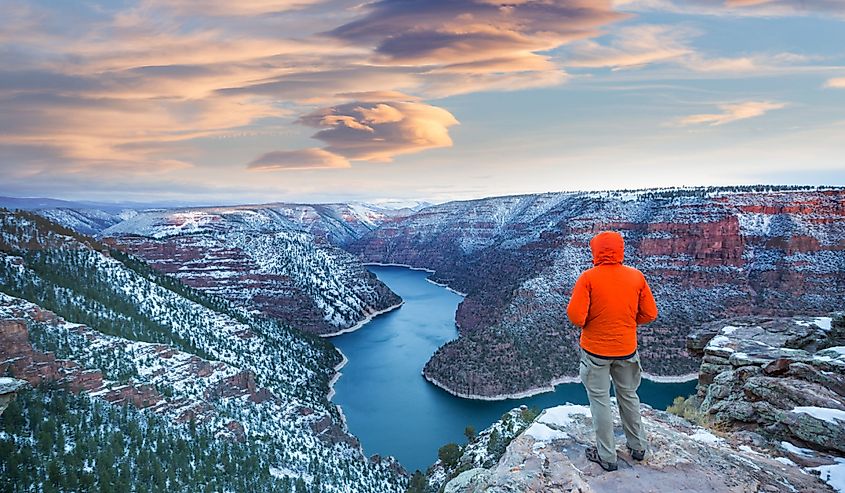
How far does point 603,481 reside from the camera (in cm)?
677

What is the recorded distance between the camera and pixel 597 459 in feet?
23.7

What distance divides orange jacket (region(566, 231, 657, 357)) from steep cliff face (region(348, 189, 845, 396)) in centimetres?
6337

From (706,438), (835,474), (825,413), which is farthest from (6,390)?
(825,413)

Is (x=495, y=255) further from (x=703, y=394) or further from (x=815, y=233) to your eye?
(x=703, y=394)

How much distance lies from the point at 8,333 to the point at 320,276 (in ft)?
288

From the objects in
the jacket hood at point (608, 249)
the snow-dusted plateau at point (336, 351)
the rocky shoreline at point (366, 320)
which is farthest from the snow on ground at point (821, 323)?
the rocky shoreline at point (366, 320)

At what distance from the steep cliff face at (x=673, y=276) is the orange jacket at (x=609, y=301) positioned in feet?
208

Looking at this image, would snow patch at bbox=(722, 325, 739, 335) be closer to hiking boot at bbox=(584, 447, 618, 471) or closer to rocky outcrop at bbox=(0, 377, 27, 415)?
hiking boot at bbox=(584, 447, 618, 471)

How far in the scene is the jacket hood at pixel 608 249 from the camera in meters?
6.95

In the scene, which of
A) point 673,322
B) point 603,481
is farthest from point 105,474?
point 673,322

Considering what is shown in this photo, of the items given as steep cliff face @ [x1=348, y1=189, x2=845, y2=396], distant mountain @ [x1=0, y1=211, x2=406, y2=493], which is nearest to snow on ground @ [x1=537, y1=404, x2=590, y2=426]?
distant mountain @ [x1=0, y1=211, x2=406, y2=493]

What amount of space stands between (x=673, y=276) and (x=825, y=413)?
87.8 m

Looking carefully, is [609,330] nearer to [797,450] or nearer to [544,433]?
[544,433]

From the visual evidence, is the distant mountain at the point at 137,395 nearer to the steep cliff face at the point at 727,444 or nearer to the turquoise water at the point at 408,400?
the turquoise water at the point at 408,400
